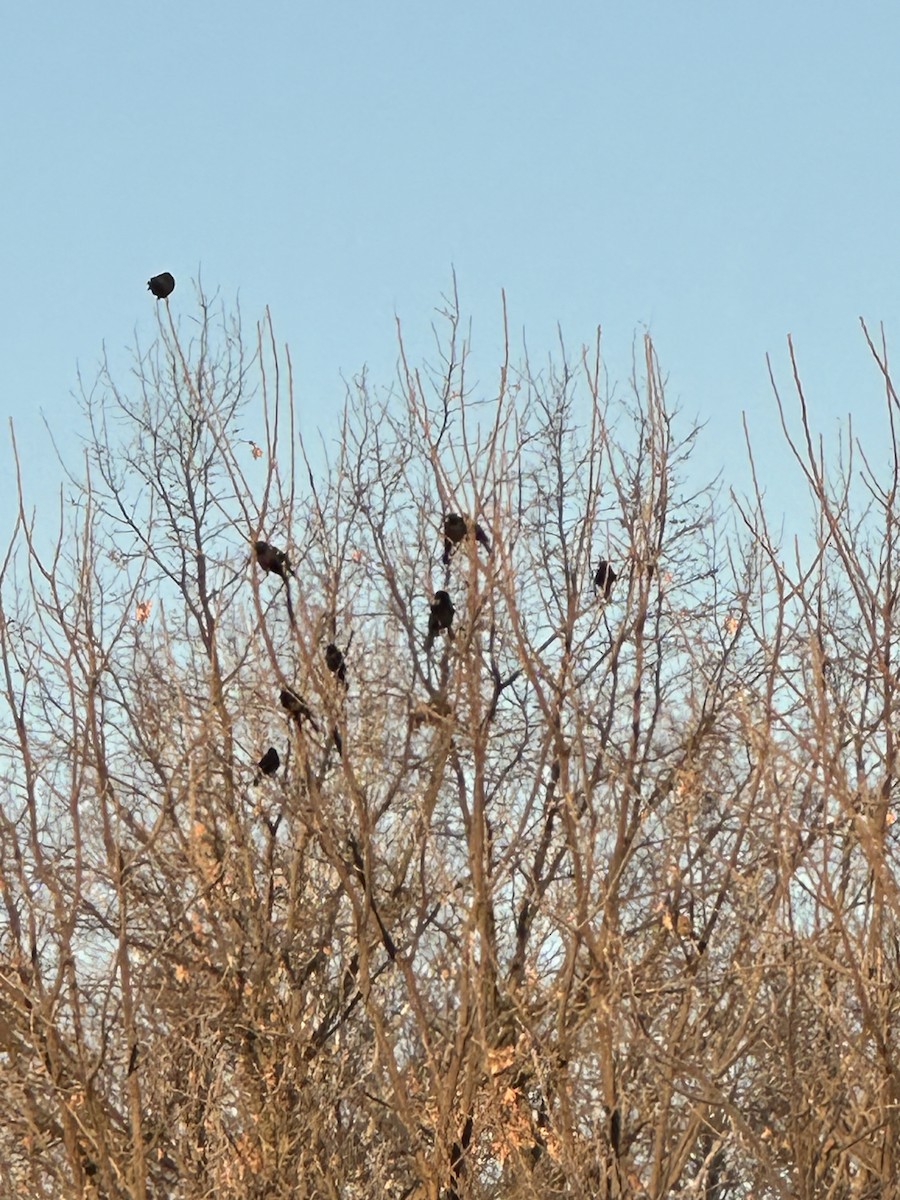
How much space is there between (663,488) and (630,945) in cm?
294

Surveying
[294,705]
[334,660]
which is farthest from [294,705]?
[334,660]

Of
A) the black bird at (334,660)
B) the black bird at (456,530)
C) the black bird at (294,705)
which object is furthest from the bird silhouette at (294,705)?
the black bird at (456,530)

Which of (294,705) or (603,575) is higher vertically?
(603,575)

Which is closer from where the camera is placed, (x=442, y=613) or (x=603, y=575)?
Answer: (x=442, y=613)

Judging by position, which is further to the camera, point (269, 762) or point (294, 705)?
point (269, 762)

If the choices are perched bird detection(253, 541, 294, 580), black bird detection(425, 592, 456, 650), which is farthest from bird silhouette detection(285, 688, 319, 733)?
black bird detection(425, 592, 456, 650)

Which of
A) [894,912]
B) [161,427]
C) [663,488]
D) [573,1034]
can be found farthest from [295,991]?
[161,427]

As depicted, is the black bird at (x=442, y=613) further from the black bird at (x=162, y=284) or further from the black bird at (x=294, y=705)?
the black bird at (x=162, y=284)

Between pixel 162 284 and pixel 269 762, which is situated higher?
pixel 162 284

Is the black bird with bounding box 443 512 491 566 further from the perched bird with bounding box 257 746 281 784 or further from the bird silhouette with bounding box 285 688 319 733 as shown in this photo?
the perched bird with bounding box 257 746 281 784

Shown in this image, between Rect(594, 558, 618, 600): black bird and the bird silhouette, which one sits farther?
Rect(594, 558, 618, 600): black bird

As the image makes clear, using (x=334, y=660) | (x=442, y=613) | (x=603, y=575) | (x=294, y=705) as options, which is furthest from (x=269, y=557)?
(x=603, y=575)

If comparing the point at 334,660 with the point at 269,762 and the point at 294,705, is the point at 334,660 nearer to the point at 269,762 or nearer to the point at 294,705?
the point at 294,705

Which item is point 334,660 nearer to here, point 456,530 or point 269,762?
point 456,530
